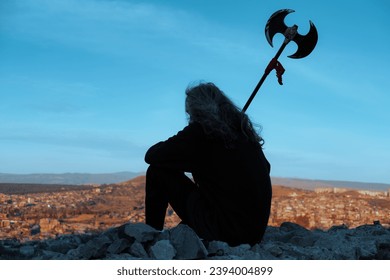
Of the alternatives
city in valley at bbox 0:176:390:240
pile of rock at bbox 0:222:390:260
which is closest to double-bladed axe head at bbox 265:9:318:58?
pile of rock at bbox 0:222:390:260

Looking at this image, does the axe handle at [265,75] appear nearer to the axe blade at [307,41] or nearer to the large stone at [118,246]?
the axe blade at [307,41]

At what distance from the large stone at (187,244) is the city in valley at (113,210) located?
709 cm

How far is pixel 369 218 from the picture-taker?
15539 mm

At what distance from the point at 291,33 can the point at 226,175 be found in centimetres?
263

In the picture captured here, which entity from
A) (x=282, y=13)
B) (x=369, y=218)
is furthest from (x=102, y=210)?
(x=282, y=13)

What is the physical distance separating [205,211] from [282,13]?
299cm

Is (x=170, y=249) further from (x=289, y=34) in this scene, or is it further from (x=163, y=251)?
(x=289, y=34)

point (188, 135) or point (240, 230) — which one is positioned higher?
point (188, 135)

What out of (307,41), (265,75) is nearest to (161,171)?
(265,75)

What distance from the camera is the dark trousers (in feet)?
15.6

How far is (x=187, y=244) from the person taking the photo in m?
4.45

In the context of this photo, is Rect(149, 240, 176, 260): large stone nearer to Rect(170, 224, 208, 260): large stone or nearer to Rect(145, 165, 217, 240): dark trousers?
Rect(170, 224, 208, 260): large stone

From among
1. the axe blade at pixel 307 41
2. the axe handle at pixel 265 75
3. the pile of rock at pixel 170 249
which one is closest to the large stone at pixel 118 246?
the pile of rock at pixel 170 249
